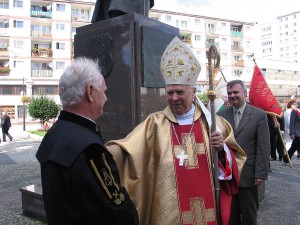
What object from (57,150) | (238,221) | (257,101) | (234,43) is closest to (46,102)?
(257,101)

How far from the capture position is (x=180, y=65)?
2.94 m

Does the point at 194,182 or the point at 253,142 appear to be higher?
the point at 253,142

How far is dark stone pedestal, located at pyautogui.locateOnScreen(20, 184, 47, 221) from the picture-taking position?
4.75m

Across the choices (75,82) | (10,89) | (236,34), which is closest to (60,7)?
(10,89)

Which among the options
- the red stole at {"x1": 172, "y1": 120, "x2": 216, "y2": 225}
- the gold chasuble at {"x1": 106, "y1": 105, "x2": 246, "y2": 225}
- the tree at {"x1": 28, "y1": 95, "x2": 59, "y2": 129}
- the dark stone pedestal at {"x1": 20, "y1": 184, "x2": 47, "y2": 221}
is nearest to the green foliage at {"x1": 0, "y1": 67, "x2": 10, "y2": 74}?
the tree at {"x1": 28, "y1": 95, "x2": 59, "y2": 129}

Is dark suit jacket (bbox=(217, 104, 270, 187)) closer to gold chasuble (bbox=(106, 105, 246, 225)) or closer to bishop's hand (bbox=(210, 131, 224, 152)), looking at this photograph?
gold chasuble (bbox=(106, 105, 246, 225))

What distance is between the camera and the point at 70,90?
1.72 meters

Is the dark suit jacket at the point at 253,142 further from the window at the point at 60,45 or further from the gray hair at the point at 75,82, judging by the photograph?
the window at the point at 60,45

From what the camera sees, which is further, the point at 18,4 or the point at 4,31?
the point at 18,4

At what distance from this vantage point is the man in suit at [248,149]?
145 inches

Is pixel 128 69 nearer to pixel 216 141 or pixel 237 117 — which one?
pixel 237 117

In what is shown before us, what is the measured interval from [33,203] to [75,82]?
146 inches

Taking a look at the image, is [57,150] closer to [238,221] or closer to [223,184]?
[223,184]

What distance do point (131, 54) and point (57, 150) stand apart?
2908 mm
